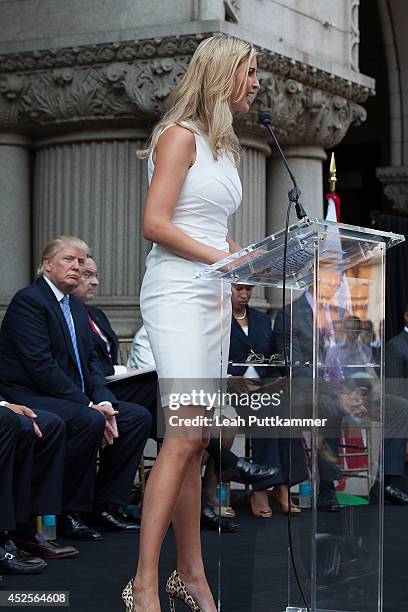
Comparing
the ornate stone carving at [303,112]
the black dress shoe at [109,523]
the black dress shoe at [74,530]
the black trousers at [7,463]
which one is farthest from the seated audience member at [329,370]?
the ornate stone carving at [303,112]

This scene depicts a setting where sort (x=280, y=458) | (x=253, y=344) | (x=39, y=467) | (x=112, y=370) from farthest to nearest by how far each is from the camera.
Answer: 1. (x=112, y=370)
2. (x=39, y=467)
3. (x=253, y=344)
4. (x=280, y=458)

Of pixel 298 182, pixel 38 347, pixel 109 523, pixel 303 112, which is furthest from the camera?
pixel 298 182

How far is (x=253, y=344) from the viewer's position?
196 inches

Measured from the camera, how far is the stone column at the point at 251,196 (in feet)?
29.7

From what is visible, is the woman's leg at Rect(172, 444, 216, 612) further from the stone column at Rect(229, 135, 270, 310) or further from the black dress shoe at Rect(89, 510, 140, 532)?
the stone column at Rect(229, 135, 270, 310)

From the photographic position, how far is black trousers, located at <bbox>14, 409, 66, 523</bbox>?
571 cm

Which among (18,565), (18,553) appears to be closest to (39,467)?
(18,553)

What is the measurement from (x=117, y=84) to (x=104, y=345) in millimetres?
2073

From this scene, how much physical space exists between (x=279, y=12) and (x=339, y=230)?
5.58 meters

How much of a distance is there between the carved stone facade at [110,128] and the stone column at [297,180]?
0.29 meters

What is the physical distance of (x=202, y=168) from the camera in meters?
4.23

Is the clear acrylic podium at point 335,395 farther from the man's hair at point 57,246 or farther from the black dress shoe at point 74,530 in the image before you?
the man's hair at point 57,246

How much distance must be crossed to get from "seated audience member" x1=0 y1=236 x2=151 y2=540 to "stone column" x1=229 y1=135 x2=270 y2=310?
237cm

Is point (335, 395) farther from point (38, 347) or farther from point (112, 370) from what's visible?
point (112, 370)
